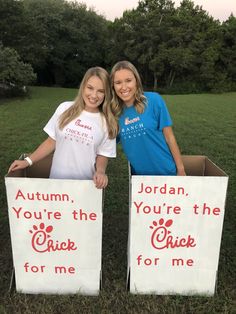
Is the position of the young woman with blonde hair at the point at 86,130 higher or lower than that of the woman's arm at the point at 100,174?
higher

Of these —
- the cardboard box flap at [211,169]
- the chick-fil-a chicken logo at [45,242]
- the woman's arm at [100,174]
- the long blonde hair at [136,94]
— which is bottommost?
the chick-fil-a chicken logo at [45,242]

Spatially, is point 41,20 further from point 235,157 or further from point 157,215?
point 157,215

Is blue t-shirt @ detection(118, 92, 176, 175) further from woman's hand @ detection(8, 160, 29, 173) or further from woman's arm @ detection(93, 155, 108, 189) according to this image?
woman's hand @ detection(8, 160, 29, 173)

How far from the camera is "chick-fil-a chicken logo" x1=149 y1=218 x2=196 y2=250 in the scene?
2320mm

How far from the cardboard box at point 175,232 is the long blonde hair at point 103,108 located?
42 cm

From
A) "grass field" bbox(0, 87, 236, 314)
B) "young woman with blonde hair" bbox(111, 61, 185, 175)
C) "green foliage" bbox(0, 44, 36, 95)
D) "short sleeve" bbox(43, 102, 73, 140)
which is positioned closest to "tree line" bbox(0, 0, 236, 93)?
"green foliage" bbox(0, 44, 36, 95)

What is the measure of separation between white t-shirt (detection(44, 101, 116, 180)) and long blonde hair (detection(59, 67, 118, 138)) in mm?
29

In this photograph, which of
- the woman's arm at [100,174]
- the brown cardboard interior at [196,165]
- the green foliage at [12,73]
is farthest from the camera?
the green foliage at [12,73]

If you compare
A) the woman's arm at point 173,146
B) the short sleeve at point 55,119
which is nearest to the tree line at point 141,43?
the short sleeve at point 55,119

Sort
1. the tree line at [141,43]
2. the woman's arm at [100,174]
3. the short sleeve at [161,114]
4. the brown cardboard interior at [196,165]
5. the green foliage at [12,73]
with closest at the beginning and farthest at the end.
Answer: the woman's arm at [100,174]
the short sleeve at [161,114]
the brown cardboard interior at [196,165]
the green foliage at [12,73]
the tree line at [141,43]

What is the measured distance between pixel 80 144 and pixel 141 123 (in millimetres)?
422

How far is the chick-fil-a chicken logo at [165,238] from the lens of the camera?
7.61 ft

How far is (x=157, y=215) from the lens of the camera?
229 cm

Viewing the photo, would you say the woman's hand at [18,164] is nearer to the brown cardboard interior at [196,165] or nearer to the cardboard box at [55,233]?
the cardboard box at [55,233]
